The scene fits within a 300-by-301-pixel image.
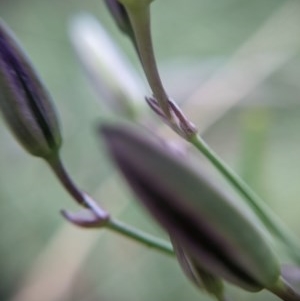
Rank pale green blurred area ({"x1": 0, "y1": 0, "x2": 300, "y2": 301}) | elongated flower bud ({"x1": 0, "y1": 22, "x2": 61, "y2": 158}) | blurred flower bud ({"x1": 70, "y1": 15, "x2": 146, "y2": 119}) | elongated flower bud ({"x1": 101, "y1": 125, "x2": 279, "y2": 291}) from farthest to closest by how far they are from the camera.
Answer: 1. pale green blurred area ({"x1": 0, "y1": 0, "x2": 300, "y2": 301})
2. blurred flower bud ({"x1": 70, "y1": 15, "x2": 146, "y2": 119})
3. elongated flower bud ({"x1": 0, "y1": 22, "x2": 61, "y2": 158})
4. elongated flower bud ({"x1": 101, "y1": 125, "x2": 279, "y2": 291})

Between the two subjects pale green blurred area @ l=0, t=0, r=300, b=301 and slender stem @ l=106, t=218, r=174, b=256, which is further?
pale green blurred area @ l=0, t=0, r=300, b=301

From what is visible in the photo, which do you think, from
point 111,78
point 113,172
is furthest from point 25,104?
point 113,172

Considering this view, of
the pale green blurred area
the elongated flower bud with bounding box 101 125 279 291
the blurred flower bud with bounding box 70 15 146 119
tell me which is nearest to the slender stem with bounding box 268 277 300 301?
the elongated flower bud with bounding box 101 125 279 291

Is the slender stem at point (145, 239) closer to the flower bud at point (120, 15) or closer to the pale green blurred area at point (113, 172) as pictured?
the flower bud at point (120, 15)

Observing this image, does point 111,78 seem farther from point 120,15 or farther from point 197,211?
point 197,211

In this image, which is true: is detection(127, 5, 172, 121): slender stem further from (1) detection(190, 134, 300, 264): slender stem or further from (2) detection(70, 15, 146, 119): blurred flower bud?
(2) detection(70, 15, 146, 119): blurred flower bud

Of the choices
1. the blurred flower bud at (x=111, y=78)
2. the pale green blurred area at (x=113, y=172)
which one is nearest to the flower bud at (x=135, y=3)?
the blurred flower bud at (x=111, y=78)

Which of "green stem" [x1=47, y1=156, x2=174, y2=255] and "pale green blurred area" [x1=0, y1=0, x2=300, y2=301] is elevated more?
"green stem" [x1=47, y1=156, x2=174, y2=255]

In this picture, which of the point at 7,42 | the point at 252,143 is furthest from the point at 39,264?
the point at 7,42
